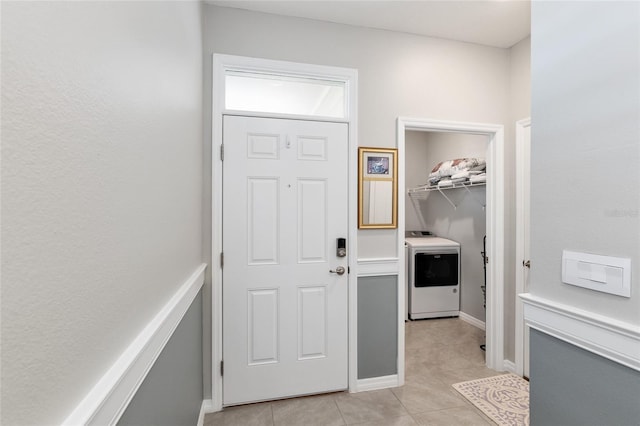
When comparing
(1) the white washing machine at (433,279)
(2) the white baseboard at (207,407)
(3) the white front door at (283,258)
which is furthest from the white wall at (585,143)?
(1) the white washing machine at (433,279)

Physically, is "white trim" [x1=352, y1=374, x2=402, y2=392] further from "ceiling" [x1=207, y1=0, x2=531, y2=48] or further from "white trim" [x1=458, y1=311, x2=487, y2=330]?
"ceiling" [x1=207, y1=0, x2=531, y2=48]

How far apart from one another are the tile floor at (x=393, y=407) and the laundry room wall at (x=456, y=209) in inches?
48.4

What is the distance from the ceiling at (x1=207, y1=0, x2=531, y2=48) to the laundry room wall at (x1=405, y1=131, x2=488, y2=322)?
1.16m

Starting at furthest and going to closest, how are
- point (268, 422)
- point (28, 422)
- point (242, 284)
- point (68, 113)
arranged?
point (242, 284)
point (268, 422)
point (68, 113)
point (28, 422)

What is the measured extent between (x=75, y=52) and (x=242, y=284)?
1727mm

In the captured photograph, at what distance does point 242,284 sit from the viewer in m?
2.05

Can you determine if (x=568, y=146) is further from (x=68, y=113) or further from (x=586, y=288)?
(x=68, y=113)

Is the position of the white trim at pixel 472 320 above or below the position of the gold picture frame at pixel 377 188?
below

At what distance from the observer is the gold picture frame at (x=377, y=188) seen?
7.30ft

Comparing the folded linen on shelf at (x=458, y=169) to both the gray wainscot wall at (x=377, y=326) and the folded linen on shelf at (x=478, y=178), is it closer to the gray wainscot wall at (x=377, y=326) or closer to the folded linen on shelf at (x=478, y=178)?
the folded linen on shelf at (x=478, y=178)

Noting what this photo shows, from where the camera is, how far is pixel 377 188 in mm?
2266

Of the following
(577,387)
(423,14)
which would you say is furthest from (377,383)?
(423,14)

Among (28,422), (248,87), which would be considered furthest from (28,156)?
(248,87)

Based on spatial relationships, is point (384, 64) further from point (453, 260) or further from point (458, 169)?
point (453, 260)
